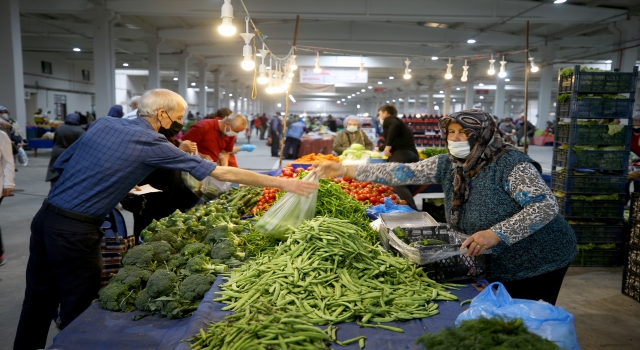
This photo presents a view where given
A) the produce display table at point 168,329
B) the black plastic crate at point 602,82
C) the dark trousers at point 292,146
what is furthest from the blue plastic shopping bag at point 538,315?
the dark trousers at point 292,146

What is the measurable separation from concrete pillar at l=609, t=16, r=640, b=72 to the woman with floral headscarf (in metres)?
15.2

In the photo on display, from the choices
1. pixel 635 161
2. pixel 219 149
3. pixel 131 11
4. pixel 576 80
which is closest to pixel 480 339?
pixel 576 80

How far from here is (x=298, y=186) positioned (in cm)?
334

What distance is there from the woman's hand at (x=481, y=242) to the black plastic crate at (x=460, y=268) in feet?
0.54

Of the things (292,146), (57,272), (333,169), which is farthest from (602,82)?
(292,146)

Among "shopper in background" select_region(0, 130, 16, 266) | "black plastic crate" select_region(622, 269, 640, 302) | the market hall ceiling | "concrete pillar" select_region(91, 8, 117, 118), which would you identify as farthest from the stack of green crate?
"concrete pillar" select_region(91, 8, 117, 118)

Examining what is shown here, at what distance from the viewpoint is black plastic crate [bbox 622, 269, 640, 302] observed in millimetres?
5164

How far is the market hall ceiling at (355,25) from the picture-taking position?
14250 millimetres

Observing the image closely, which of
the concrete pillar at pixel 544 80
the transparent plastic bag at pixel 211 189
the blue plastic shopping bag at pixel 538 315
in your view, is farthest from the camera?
the concrete pillar at pixel 544 80

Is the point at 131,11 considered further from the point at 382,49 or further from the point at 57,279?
the point at 57,279

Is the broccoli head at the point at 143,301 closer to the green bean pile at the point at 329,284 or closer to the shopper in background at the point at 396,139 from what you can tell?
the green bean pile at the point at 329,284

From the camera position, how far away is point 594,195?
6430 millimetres

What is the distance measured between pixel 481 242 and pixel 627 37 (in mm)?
16304

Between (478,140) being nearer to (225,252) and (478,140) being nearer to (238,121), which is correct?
(225,252)
